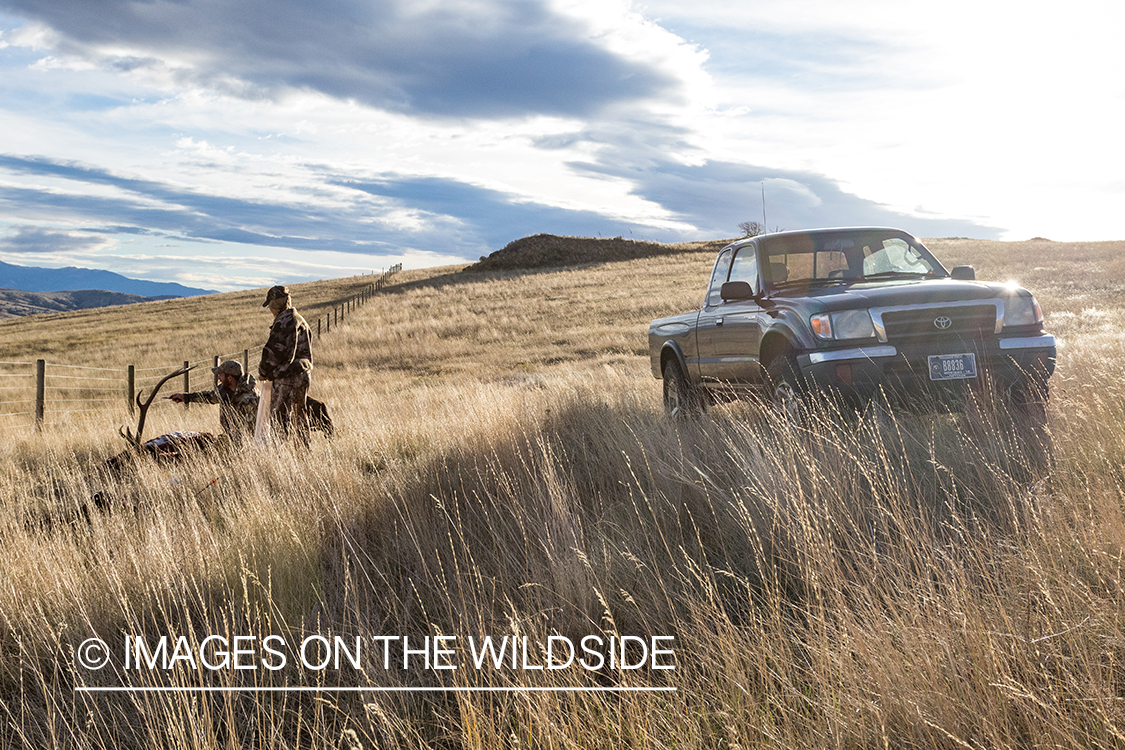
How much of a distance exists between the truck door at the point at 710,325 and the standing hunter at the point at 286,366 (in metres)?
4.06

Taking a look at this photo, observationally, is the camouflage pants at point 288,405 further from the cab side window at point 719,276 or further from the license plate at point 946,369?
the license plate at point 946,369

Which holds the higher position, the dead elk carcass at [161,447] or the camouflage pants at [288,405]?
the camouflage pants at [288,405]

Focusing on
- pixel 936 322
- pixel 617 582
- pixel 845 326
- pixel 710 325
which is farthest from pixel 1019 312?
pixel 617 582

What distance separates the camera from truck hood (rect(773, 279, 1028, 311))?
5566 mm

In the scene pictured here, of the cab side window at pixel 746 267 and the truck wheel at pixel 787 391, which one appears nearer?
the truck wheel at pixel 787 391

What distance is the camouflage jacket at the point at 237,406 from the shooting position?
318 inches

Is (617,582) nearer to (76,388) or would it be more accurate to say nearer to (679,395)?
(679,395)

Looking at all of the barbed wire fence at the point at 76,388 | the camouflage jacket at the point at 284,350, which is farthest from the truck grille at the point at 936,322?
the barbed wire fence at the point at 76,388

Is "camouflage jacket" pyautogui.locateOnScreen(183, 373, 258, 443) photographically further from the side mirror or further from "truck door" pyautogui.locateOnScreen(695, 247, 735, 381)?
the side mirror

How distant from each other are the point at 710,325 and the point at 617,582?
4.18 m

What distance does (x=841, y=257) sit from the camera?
690 centimetres

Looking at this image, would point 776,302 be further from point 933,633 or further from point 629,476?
point 933,633

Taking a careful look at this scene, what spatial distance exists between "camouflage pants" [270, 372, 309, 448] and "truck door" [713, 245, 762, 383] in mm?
4337

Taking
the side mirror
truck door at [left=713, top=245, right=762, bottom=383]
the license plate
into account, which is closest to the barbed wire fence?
truck door at [left=713, top=245, right=762, bottom=383]
